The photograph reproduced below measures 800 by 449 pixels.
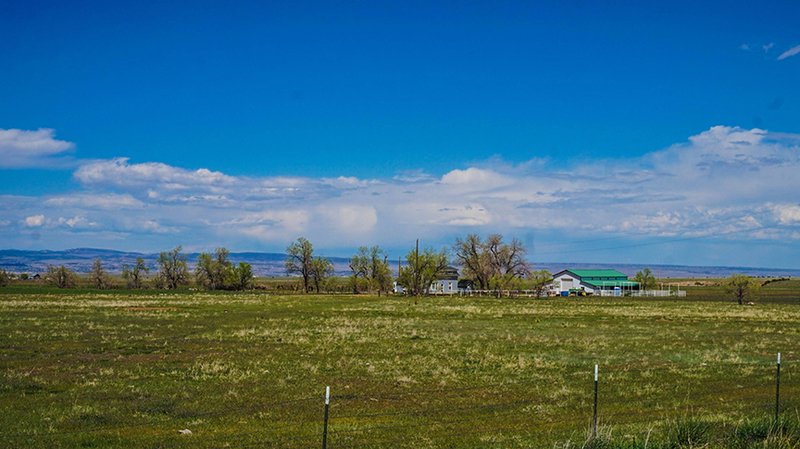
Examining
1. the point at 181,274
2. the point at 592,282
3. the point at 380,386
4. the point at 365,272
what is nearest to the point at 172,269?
the point at 181,274

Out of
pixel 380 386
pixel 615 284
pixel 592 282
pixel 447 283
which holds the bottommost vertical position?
pixel 380 386

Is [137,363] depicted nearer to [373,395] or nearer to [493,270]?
[373,395]

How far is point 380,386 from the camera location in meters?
22.3

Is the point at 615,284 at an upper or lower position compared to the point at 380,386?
upper

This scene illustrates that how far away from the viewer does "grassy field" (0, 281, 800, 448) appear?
1541cm

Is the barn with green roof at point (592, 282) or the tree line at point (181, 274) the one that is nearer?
the tree line at point (181, 274)

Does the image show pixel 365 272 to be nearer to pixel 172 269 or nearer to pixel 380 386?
pixel 172 269

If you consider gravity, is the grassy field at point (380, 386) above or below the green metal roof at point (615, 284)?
below

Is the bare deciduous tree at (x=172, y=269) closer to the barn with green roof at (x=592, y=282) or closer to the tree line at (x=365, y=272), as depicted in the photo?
the tree line at (x=365, y=272)

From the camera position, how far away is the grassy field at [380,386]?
15.4 m

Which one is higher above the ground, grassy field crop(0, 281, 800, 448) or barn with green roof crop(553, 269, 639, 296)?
barn with green roof crop(553, 269, 639, 296)

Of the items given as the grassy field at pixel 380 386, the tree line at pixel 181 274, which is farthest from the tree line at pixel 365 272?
the grassy field at pixel 380 386

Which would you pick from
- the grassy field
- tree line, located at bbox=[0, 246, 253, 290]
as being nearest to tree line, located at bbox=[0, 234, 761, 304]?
tree line, located at bbox=[0, 246, 253, 290]

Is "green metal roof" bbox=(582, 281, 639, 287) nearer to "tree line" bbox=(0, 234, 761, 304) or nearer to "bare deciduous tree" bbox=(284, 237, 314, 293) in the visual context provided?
"tree line" bbox=(0, 234, 761, 304)
